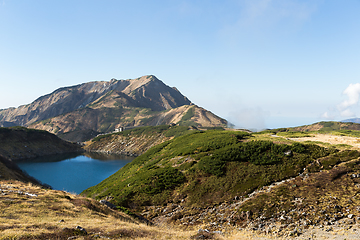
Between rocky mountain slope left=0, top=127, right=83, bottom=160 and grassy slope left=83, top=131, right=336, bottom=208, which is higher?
rocky mountain slope left=0, top=127, right=83, bottom=160

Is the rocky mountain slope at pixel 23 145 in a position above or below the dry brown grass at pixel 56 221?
above

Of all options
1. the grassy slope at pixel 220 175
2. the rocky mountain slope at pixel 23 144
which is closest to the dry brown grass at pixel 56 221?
the grassy slope at pixel 220 175

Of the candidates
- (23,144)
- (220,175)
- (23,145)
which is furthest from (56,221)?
(23,144)

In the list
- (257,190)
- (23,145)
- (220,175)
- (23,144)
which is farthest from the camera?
(23,144)

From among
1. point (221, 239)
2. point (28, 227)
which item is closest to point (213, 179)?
point (221, 239)

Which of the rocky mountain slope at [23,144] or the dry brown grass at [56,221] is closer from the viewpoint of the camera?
the dry brown grass at [56,221]

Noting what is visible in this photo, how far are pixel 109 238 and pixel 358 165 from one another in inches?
1504

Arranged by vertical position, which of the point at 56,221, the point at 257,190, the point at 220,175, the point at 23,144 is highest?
the point at 23,144

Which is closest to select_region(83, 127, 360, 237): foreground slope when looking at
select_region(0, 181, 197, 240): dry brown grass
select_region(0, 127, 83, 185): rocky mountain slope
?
select_region(0, 181, 197, 240): dry brown grass

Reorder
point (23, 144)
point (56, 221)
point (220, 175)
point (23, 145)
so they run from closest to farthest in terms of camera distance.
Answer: point (56, 221) → point (220, 175) → point (23, 145) → point (23, 144)

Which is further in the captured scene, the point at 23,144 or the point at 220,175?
the point at 23,144

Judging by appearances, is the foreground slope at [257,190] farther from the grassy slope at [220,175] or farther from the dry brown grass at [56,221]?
the dry brown grass at [56,221]

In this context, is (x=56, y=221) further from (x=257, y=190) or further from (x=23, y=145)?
(x=23, y=145)

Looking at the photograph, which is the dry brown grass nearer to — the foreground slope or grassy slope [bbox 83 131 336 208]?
the foreground slope
